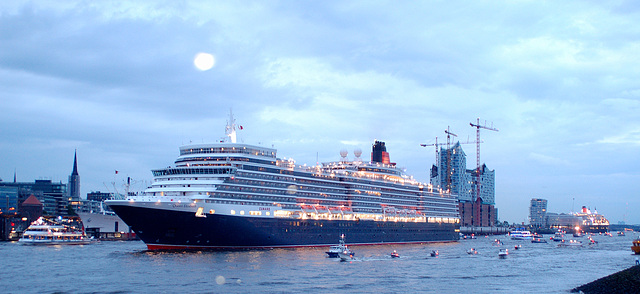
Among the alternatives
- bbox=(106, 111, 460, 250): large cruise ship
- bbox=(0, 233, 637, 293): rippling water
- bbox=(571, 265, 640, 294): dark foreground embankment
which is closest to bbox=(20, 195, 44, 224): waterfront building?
bbox=(0, 233, 637, 293): rippling water

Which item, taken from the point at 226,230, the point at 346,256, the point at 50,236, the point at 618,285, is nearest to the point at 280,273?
the point at 346,256

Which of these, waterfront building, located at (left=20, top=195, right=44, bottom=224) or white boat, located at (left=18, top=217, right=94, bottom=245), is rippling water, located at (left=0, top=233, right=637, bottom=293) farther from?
waterfront building, located at (left=20, top=195, right=44, bottom=224)

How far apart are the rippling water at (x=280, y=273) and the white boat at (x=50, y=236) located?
119ft

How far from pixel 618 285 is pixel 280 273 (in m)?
29.3

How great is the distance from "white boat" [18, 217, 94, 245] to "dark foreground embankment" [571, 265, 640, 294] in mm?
99552

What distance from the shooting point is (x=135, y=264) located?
67.5 metres

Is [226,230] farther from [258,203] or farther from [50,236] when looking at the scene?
[50,236]

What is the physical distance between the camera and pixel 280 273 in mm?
60594

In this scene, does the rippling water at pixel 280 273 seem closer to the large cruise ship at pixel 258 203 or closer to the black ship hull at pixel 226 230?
the black ship hull at pixel 226 230

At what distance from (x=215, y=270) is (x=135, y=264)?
1138cm

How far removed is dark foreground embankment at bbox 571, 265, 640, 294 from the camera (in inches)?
1793

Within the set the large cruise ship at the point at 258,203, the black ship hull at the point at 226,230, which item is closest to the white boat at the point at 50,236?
the large cruise ship at the point at 258,203

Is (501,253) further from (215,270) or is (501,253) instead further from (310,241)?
(215,270)

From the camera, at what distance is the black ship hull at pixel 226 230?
77500mm
